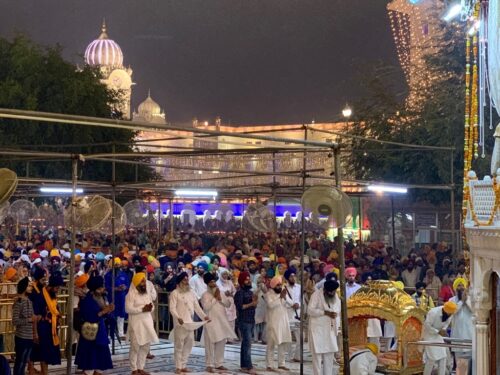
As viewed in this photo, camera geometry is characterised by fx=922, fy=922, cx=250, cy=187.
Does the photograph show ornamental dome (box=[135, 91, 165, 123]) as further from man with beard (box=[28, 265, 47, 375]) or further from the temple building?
man with beard (box=[28, 265, 47, 375])

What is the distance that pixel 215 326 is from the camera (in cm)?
1380

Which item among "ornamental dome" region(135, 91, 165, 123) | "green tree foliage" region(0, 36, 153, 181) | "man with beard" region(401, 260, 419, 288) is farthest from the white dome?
"man with beard" region(401, 260, 419, 288)

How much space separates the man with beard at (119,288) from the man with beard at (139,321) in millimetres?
2708

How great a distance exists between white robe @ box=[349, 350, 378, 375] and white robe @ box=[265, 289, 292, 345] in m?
3.12

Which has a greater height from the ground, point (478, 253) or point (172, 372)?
point (478, 253)

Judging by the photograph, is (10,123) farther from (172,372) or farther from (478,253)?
(478,253)

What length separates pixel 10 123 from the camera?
32.3 m

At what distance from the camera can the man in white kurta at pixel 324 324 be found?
12539mm

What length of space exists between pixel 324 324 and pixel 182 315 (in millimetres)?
2190

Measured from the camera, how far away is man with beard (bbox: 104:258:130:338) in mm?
16328

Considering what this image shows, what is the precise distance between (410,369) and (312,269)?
236 inches

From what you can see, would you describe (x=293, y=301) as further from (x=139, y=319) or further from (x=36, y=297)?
(x=36, y=297)

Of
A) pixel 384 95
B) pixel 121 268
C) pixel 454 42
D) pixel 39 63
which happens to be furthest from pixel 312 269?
pixel 39 63

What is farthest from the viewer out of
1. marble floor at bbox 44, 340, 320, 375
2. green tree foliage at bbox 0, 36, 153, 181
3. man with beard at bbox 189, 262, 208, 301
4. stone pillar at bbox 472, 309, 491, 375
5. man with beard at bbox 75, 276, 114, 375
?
green tree foliage at bbox 0, 36, 153, 181
